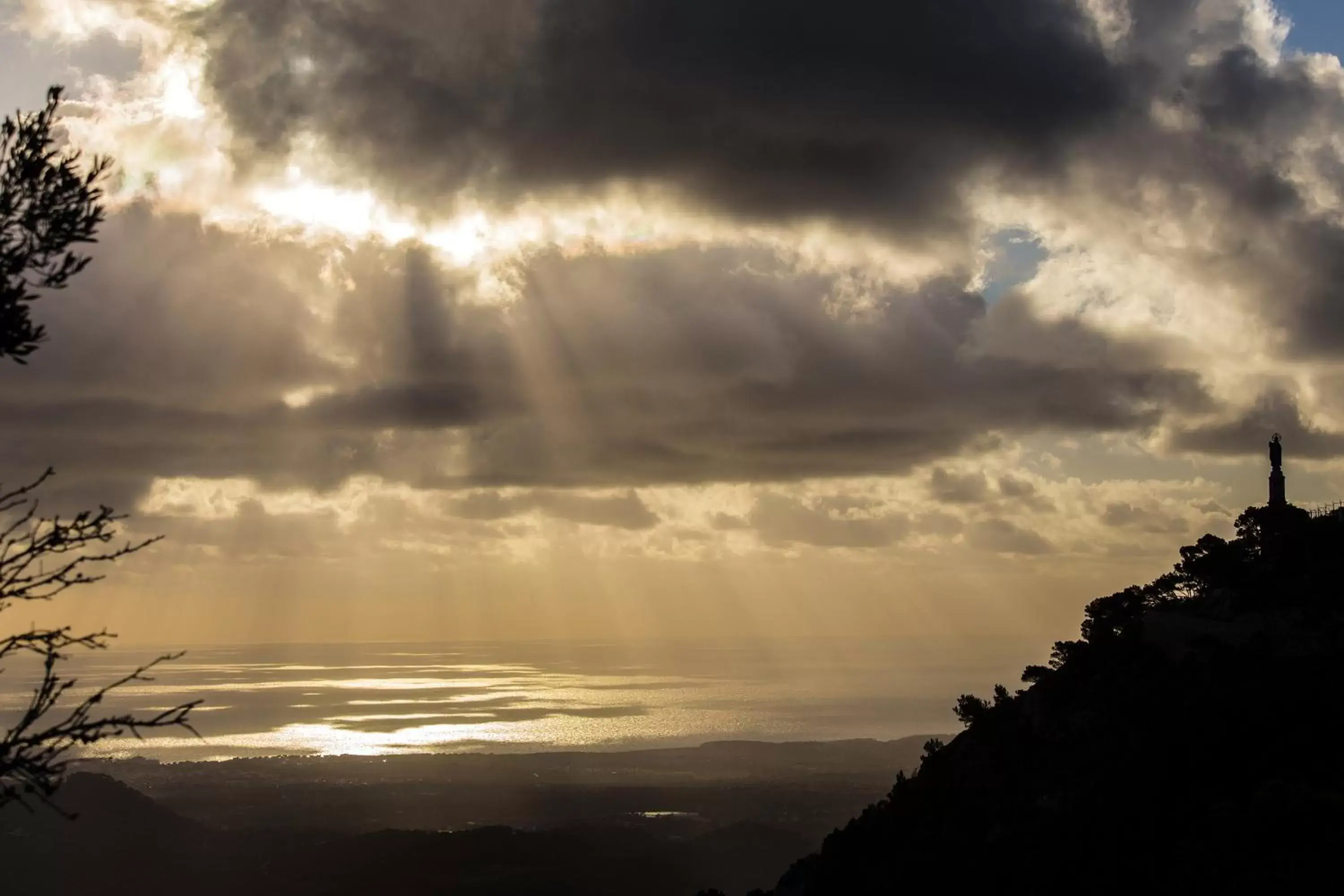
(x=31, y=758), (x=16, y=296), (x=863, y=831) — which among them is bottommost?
(x=863, y=831)

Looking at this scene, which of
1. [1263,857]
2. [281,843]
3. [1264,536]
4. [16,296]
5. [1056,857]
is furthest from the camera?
[281,843]

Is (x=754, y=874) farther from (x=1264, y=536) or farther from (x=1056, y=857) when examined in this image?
(x=1056, y=857)

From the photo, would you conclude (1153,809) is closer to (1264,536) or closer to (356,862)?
(1264,536)

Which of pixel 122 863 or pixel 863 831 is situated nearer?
pixel 863 831

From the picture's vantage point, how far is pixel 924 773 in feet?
220

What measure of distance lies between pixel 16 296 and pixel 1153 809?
46.3 meters

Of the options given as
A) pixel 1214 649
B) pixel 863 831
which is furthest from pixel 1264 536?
pixel 863 831

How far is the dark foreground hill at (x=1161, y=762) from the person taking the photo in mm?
43844

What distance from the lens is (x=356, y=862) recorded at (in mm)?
173875

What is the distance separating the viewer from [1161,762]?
52344mm

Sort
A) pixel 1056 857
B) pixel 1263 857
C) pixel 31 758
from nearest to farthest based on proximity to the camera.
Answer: pixel 31 758, pixel 1263 857, pixel 1056 857

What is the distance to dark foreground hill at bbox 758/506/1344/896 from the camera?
144ft

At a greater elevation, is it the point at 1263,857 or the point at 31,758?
the point at 31,758

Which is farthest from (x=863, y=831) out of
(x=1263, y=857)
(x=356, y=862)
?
(x=356, y=862)
